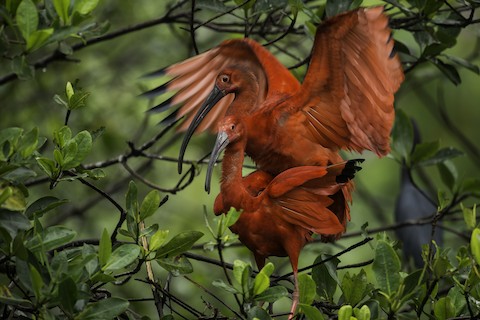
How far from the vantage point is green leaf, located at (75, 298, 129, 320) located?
82.1 inches

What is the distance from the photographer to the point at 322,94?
2.83m

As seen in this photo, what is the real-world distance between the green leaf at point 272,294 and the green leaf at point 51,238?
0.54m

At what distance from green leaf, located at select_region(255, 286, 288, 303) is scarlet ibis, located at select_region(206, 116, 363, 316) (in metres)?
0.27

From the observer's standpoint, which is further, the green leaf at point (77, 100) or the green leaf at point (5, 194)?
the green leaf at point (77, 100)

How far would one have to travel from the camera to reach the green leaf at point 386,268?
238 centimetres

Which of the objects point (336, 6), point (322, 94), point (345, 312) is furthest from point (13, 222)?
point (336, 6)

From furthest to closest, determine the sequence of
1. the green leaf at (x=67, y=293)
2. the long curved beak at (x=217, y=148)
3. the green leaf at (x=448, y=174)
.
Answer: the green leaf at (x=448, y=174) → the long curved beak at (x=217, y=148) → the green leaf at (x=67, y=293)

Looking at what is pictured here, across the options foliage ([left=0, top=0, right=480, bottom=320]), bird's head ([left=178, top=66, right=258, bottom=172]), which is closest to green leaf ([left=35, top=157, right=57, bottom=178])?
foliage ([left=0, top=0, right=480, bottom=320])

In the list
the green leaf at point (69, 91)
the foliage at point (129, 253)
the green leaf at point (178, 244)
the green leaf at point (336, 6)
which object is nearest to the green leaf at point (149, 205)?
the foliage at point (129, 253)

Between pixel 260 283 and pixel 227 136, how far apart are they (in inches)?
22.5

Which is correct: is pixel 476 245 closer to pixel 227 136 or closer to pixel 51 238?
pixel 227 136

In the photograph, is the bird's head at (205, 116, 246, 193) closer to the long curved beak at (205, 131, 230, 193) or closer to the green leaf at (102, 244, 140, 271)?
the long curved beak at (205, 131, 230, 193)

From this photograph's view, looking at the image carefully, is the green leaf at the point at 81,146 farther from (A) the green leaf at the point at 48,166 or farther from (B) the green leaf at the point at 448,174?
(B) the green leaf at the point at 448,174

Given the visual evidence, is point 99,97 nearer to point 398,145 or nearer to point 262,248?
point 398,145
